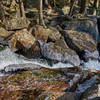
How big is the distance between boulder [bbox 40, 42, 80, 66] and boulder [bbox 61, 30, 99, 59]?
714mm

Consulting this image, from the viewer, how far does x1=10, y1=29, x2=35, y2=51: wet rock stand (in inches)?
429

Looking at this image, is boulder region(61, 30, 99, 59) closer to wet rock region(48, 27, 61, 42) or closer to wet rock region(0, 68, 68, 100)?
wet rock region(48, 27, 61, 42)

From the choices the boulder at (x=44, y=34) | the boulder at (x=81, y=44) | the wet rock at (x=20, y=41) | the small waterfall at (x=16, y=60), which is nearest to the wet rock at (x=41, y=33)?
the boulder at (x=44, y=34)

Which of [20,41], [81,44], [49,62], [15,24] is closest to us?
[49,62]

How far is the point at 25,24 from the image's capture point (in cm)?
1351

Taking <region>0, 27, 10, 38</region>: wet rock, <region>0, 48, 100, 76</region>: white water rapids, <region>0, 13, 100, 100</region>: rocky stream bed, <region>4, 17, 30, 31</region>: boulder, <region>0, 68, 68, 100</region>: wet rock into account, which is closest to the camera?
<region>0, 68, 68, 100</region>: wet rock

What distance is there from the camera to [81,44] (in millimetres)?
11875

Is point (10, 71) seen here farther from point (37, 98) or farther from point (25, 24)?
point (25, 24)

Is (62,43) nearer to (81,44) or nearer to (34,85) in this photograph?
(81,44)

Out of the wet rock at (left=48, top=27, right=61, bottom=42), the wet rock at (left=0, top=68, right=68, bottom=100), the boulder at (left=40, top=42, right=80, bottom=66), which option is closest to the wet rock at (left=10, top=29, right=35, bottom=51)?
the boulder at (left=40, top=42, right=80, bottom=66)

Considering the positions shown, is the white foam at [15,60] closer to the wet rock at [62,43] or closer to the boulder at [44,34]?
the wet rock at [62,43]

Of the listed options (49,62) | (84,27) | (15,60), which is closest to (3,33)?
(15,60)

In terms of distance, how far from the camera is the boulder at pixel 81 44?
1160 cm

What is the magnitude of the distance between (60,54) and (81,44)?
82.9 inches
